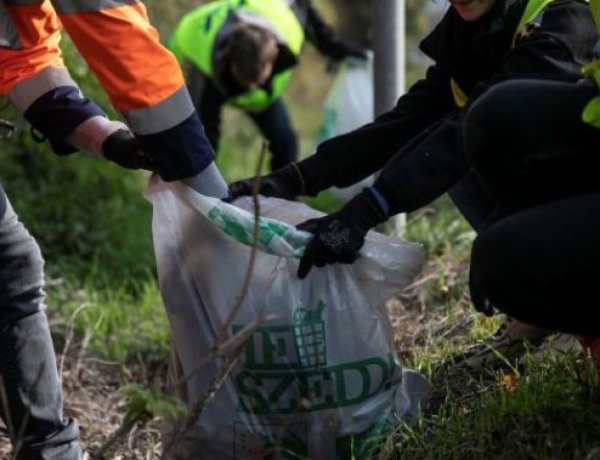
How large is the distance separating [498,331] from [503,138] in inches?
37.4

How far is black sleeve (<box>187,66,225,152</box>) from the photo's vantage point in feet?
21.9

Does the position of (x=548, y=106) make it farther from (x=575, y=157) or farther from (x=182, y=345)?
(x=182, y=345)

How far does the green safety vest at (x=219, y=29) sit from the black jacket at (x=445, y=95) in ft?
11.1

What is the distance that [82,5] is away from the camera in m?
2.59

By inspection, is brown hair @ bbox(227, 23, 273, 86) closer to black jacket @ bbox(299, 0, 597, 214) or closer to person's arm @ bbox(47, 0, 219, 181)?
black jacket @ bbox(299, 0, 597, 214)

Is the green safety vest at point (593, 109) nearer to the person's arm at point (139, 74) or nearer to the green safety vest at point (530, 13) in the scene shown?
the green safety vest at point (530, 13)

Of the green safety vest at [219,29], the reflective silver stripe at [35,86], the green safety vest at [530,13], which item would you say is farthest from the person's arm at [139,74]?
the green safety vest at [219,29]

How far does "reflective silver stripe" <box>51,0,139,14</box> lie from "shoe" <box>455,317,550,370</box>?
3.97 feet

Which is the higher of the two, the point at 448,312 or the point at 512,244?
the point at 512,244

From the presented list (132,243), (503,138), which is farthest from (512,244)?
(132,243)

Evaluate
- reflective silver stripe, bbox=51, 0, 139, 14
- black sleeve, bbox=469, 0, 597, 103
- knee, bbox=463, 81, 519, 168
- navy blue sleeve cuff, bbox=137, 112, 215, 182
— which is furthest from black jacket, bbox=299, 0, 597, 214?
reflective silver stripe, bbox=51, 0, 139, 14

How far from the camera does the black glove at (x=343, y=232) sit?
2.79 metres

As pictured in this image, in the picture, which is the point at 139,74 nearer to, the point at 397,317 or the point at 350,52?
the point at 397,317

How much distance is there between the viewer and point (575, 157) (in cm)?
239
